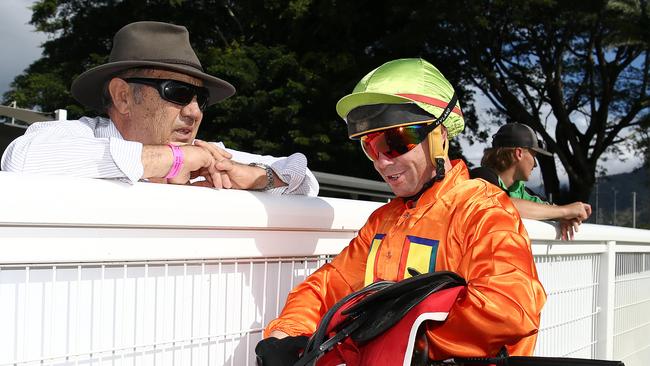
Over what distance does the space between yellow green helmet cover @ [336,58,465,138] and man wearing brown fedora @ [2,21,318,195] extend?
0.55 metres

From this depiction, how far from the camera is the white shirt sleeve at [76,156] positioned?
1855mm

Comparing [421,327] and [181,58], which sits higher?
[181,58]

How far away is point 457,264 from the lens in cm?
181

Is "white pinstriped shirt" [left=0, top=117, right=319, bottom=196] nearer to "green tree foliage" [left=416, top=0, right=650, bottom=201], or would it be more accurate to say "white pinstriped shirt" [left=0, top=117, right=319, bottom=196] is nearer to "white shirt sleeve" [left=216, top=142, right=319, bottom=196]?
"white shirt sleeve" [left=216, top=142, right=319, bottom=196]

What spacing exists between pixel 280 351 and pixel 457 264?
0.51 m

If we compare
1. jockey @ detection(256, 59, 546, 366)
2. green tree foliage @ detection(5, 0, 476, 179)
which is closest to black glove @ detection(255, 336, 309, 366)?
jockey @ detection(256, 59, 546, 366)

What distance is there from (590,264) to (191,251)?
9.48 ft

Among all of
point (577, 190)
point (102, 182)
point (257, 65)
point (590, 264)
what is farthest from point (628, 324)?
point (577, 190)

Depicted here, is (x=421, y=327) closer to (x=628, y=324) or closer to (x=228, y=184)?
(x=228, y=184)

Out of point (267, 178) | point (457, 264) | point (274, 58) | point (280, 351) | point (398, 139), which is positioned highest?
point (274, 58)

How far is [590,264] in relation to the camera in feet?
13.0

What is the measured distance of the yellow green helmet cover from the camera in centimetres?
191

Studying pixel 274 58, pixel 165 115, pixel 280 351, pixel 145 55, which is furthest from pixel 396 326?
pixel 274 58

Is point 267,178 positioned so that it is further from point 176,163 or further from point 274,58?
point 274,58
